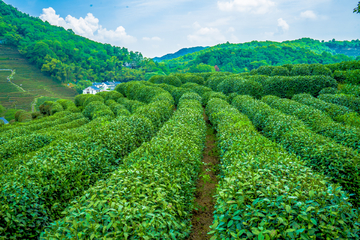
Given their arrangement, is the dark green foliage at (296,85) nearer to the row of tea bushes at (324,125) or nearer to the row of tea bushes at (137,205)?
the row of tea bushes at (324,125)

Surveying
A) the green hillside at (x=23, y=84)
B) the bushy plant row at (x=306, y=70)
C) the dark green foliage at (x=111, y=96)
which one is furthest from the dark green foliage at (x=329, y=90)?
the green hillside at (x=23, y=84)

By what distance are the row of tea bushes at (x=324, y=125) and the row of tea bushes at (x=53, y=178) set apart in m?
9.27

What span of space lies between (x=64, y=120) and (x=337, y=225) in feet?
69.0

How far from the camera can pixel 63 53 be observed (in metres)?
80.7

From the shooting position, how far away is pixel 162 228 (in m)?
3.05

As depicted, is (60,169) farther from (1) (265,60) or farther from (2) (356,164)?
(1) (265,60)

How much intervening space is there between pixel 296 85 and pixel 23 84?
240 feet

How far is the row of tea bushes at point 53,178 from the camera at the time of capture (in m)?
4.37

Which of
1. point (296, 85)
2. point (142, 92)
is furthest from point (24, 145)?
point (296, 85)

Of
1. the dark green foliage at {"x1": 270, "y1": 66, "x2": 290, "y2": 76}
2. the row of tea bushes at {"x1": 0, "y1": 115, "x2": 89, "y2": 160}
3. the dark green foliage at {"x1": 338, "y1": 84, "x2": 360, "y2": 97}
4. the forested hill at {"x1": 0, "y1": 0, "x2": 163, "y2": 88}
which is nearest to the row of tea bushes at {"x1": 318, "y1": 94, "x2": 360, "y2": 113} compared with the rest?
the dark green foliage at {"x1": 338, "y1": 84, "x2": 360, "y2": 97}

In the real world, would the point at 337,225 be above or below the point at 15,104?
above

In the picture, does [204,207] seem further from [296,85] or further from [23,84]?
[23,84]

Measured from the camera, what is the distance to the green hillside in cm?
4769

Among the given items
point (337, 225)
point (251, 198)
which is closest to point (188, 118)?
point (251, 198)
